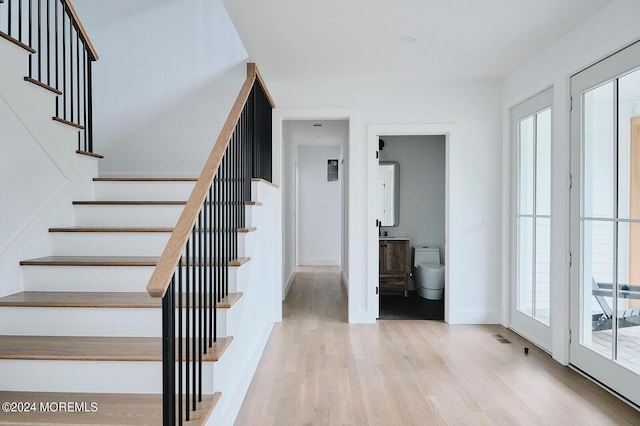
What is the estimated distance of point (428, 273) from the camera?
17.7 feet

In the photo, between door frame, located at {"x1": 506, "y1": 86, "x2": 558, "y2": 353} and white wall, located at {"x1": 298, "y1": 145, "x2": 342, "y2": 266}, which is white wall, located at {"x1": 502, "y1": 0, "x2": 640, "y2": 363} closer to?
door frame, located at {"x1": 506, "y1": 86, "x2": 558, "y2": 353}

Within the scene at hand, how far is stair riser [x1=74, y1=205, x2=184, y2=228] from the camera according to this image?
2699 mm

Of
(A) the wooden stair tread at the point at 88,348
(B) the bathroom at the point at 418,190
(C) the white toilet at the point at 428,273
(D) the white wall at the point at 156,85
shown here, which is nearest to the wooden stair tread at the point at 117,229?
(A) the wooden stair tread at the point at 88,348

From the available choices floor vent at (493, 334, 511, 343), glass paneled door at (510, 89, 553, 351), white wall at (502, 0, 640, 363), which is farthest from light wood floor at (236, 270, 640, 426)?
white wall at (502, 0, 640, 363)

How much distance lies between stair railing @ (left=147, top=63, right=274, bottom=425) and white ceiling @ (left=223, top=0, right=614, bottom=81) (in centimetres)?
41

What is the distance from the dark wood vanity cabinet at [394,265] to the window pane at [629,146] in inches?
126

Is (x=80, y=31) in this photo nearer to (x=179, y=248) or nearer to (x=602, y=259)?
(x=179, y=248)

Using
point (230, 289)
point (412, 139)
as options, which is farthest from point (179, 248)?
point (412, 139)

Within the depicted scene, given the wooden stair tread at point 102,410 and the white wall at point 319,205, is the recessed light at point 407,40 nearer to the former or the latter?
the wooden stair tread at point 102,410

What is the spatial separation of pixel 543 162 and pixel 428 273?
2.38 meters

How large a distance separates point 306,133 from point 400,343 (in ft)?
14.1

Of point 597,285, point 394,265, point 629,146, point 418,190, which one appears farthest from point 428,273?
point 629,146

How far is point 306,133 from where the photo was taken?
22.4ft

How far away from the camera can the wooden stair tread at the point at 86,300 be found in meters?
1.96
